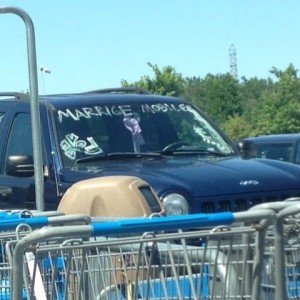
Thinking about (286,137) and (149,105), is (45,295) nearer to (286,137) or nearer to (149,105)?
(149,105)

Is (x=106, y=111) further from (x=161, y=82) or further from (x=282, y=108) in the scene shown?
(x=282, y=108)

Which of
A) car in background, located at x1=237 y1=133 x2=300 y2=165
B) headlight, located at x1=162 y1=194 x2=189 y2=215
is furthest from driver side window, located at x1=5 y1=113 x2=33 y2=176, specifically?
car in background, located at x1=237 y1=133 x2=300 y2=165

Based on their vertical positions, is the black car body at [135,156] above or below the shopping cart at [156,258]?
above

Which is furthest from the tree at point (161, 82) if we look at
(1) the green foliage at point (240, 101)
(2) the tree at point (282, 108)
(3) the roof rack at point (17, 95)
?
(3) the roof rack at point (17, 95)

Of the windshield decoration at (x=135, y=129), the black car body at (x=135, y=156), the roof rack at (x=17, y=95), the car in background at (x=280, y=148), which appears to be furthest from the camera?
the car in background at (x=280, y=148)

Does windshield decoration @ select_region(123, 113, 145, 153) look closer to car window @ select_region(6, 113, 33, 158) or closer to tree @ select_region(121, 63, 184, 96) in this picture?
car window @ select_region(6, 113, 33, 158)

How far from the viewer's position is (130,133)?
307 inches

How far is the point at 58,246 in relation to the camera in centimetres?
358

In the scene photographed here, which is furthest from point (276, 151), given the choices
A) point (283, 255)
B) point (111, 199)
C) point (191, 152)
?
point (283, 255)

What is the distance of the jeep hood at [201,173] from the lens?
6.97 m

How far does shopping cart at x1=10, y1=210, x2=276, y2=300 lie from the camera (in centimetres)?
356

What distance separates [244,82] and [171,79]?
Result: 55.1m

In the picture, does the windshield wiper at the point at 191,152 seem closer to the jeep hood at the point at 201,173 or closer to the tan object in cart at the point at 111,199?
the jeep hood at the point at 201,173

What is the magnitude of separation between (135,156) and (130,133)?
23 centimetres
